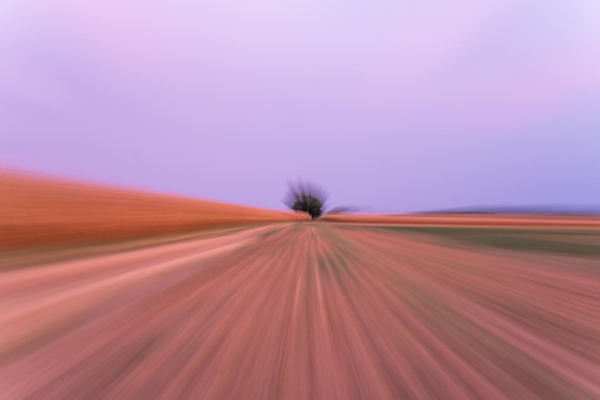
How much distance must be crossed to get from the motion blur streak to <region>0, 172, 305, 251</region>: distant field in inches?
18.5

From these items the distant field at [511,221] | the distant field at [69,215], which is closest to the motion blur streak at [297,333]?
the distant field at [69,215]

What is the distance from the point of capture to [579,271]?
1152 millimetres

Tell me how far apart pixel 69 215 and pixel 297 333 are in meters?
1.98

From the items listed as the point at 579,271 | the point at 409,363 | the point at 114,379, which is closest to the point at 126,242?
the point at 114,379

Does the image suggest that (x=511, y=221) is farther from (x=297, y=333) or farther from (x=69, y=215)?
(x=69, y=215)

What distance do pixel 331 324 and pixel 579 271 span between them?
1.36 metres

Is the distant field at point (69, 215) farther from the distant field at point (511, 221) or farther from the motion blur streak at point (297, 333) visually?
the distant field at point (511, 221)

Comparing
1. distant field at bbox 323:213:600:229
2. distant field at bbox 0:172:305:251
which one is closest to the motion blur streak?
distant field at bbox 0:172:305:251

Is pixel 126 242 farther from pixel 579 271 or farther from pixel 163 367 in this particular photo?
pixel 579 271

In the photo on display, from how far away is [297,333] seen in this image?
1.94 ft

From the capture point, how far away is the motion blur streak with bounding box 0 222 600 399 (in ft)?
1.44

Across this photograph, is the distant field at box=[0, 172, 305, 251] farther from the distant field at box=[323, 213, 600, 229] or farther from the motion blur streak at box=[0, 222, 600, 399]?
the distant field at box=[323, 213, 600, 229]

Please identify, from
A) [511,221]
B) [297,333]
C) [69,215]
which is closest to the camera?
[297,333]

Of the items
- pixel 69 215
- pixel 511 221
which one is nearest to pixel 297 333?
pixel 69 215
